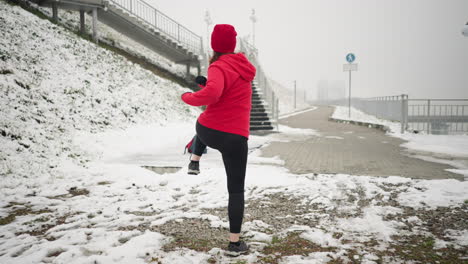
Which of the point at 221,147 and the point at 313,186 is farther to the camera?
the point at 313,186

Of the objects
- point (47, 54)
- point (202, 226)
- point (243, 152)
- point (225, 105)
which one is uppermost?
point (47, 54)

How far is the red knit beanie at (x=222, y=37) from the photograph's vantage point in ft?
8.48

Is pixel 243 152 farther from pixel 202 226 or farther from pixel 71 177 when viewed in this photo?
pixel 71 177

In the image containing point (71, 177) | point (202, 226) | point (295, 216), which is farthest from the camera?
point (71, 177)

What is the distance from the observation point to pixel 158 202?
4266 millimetres

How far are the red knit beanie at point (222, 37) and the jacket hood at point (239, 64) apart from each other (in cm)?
9

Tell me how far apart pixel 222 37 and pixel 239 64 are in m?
0.28

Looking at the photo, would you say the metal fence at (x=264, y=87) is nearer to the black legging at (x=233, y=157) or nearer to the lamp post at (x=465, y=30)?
the lamp post at (x=465, y=30)

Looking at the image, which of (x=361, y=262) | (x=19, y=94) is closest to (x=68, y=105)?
(x=19, y=94)

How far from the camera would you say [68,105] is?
872 centimetres

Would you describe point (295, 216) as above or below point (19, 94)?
below

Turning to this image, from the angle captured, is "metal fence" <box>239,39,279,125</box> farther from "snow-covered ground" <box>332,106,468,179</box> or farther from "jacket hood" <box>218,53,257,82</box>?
"jacket hood" <box>218,53,257,82</box>

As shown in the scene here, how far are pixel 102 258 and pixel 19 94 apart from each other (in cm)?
683

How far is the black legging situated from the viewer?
2514 millimetres
